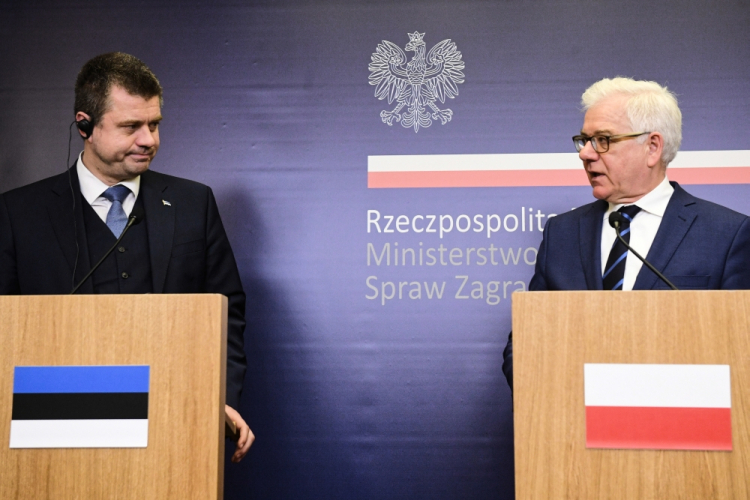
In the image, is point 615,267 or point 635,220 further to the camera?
point 635,220

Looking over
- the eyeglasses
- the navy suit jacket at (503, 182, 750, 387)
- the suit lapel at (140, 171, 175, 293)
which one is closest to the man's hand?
the suit lapel at (140, 171, 175, 293)

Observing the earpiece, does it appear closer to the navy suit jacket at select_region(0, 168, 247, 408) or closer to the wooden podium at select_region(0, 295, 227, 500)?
the navy suit jacket at select_region(0, 168, 247, 408)

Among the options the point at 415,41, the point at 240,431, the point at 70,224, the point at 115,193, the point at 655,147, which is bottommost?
the point at 240,431

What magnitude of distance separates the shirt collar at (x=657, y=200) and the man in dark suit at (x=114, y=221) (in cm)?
140

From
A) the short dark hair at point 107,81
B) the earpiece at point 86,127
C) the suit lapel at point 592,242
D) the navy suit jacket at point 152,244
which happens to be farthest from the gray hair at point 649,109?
the earpiece at point 86,127

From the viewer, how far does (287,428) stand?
3064 millimetres

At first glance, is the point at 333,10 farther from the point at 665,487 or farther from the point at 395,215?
the point at 665,487

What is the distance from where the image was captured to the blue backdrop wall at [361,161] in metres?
3.04

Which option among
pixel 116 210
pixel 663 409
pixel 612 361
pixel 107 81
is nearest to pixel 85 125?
pixel 107 81

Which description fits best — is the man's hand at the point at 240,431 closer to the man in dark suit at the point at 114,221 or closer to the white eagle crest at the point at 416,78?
the man in dark suit at the point at 114,221

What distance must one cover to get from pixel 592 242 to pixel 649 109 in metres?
0.50

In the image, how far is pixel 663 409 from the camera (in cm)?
150

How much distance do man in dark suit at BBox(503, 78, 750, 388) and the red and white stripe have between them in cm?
52

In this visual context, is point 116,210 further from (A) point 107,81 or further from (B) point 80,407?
(B) point 80,407
